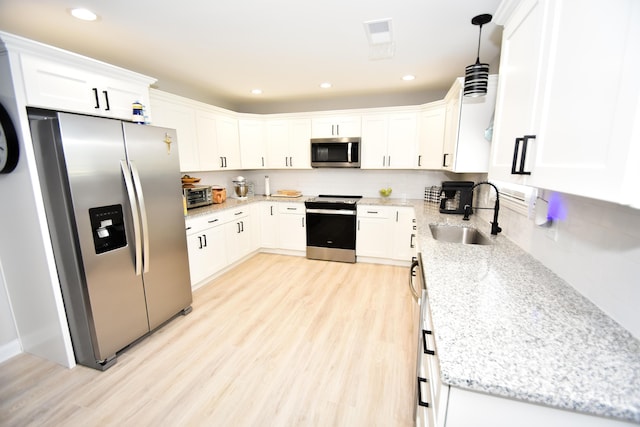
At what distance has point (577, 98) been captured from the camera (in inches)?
29.5

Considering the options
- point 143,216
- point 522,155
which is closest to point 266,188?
point 143,216

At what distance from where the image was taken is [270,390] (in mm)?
1725

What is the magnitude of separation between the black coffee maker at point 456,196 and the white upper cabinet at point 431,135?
64 centimetres

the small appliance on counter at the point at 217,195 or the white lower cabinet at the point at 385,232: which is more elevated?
the small appliance on counter at the point at 217,195

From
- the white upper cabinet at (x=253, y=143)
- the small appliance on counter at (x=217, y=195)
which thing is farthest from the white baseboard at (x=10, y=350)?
the white upper cabinet at (x=253, y=143)

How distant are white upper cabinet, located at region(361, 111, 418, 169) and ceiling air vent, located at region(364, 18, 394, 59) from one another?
126 cm

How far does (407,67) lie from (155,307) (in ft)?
11.1

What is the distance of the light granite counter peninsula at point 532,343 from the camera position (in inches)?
24.8

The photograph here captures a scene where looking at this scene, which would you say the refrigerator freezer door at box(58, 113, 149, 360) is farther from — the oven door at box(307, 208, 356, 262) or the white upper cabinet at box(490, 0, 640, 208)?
the white upper cabinet at box(490, 0, 640, 208)

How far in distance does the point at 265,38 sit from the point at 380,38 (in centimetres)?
94

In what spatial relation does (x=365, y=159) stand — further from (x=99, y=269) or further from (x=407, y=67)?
(x=99, y=269)

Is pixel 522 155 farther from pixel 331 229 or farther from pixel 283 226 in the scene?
pixel 283 226

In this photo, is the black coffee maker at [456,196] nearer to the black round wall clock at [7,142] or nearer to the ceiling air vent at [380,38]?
the ceiling air vent at [380,38]

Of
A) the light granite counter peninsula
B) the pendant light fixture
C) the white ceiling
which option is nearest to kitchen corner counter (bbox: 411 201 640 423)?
the light granite counter peninsula
